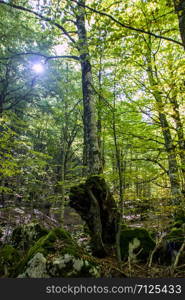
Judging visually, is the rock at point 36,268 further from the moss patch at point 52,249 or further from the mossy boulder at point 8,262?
the mossy boulder at point 8,262

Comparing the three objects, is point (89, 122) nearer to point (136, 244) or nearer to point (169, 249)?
point (136, 244)

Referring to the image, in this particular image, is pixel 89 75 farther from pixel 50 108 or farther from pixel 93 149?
pixel 50 108

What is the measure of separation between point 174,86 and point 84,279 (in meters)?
3.83

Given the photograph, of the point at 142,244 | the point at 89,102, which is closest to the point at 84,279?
the point at 142,244

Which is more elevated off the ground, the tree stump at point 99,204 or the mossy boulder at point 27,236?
the tree stump at point 99,204

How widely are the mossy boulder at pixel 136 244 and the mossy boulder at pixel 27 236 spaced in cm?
246

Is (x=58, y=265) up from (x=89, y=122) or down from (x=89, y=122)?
down

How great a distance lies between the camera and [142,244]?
3707mm

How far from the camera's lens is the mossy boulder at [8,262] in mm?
3275

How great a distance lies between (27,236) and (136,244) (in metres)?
3.15

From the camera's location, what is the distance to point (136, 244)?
370 centimetres

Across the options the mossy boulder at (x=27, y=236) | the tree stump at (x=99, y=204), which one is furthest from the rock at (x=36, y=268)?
the mossy boulder at (x=27, y=236)

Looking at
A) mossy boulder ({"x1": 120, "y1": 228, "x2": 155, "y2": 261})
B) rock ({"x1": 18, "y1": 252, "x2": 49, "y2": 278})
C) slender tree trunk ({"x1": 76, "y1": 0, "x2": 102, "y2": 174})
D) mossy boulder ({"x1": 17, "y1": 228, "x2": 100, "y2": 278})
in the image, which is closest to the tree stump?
mossy boulder ({"x1": 120, "y1": 228, "x2": 155, "y2": 261})

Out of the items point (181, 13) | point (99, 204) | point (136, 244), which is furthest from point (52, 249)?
point (181, 13)
